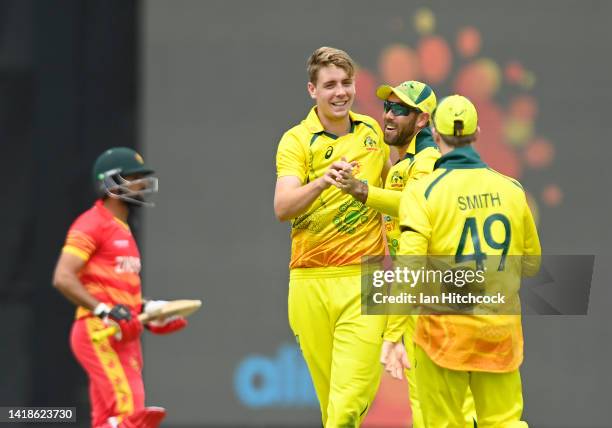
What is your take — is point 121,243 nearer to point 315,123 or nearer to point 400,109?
point 315,123

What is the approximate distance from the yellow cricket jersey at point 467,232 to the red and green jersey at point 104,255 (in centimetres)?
190

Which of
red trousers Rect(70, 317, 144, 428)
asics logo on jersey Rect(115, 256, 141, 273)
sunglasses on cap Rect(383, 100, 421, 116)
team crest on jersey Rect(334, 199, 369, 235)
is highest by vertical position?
sunglasses on cap Rect(383, 100, 421, 116)

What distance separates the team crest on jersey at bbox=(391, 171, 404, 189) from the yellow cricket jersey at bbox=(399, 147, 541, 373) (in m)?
1.04

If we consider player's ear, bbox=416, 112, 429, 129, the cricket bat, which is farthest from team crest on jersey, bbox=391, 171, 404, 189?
the cricket bat

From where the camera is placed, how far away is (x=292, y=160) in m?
7.37

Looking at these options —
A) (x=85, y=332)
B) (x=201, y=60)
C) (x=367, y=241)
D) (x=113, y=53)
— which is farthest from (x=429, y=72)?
(x=85, y=332)

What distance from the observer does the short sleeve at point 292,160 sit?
7340 mm

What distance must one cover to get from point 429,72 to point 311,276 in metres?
3.36

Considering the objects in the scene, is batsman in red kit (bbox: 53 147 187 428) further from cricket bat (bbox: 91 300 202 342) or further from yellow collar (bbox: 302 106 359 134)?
yellow collar (bbox: 302 106 359 134)

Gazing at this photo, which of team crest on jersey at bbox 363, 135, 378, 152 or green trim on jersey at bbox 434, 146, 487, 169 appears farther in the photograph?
team crest on jersey at bbox 363, 135, 378, 152

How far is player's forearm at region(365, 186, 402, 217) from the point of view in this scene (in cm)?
706

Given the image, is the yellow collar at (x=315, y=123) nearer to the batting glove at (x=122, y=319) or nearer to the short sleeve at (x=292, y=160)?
the short sleeve at (x=292, y=160)

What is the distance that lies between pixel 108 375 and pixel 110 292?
1.55 ft

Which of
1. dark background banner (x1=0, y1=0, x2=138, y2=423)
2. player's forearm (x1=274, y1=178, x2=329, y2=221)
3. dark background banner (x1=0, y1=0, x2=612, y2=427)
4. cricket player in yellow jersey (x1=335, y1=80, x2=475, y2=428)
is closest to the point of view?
player's forearm (x1=274, y1=178, x2=329, y2=221)
